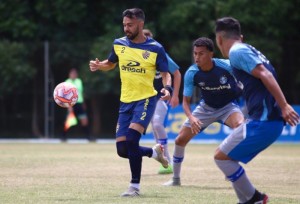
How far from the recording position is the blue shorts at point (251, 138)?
862 centimetres

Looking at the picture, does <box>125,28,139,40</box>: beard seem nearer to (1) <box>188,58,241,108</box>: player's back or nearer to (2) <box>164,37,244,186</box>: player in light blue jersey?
(2) <box>164,37,244,186</box>: player in light blue jersey

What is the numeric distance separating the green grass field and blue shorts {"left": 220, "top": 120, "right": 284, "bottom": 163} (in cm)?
146

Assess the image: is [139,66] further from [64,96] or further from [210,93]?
[64,96]

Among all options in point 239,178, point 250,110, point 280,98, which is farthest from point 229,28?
point 239,178

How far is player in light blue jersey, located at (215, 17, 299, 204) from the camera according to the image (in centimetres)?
848

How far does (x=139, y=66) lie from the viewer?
37.4 feet

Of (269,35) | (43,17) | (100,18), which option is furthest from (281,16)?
(43,17)

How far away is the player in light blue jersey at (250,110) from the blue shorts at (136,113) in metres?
2.40

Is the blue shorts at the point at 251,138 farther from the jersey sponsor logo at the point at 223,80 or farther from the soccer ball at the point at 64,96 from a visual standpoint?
the soccer ball at the point at 64,96

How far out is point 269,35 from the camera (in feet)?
105

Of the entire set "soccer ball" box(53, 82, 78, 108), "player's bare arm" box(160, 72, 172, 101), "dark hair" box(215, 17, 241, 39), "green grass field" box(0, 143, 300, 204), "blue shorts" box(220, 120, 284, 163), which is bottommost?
"green grass field" box(0, 143, 300, 204)

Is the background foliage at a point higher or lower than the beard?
lower

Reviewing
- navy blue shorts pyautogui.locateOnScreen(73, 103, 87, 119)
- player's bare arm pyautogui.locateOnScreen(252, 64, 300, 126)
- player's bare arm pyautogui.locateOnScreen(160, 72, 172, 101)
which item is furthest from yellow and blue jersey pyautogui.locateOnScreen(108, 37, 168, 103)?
navy blue shorts pyautogui.locateOnScreen(73, 103, 87, 119)

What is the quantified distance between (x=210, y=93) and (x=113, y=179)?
221 cm
